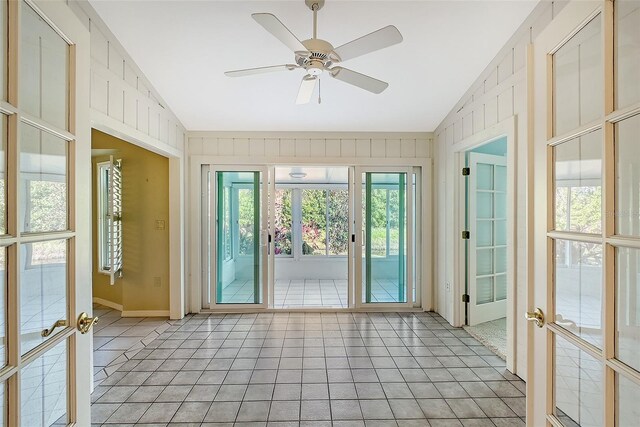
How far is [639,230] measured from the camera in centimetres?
91

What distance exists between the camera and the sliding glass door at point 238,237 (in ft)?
13.9

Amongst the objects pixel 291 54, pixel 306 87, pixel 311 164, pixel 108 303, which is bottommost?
pixel 108 303

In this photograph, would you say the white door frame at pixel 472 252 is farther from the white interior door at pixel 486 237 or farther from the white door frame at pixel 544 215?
the white door frame at pixel 544 215

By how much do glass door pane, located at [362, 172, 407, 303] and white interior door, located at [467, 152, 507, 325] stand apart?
0.89 m

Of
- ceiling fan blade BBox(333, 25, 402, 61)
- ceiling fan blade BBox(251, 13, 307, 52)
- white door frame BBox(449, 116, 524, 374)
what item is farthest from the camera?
white door frame BBox(449, 116, 524, 374)

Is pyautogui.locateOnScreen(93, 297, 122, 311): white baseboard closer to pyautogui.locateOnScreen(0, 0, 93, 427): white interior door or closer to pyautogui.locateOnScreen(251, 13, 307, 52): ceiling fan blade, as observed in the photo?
pyautogui.locateOnScreen(0, 0, 93, 427): white interior door

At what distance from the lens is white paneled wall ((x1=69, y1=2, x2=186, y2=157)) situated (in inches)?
91.4

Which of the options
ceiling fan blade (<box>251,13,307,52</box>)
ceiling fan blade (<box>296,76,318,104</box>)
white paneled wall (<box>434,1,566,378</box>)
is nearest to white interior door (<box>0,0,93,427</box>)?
ceiling fan blade (<box>251,13,307,52</box>)

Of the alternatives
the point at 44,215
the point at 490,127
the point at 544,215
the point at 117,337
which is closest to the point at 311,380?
the point at 544,215

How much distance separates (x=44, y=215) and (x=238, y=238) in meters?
3.27

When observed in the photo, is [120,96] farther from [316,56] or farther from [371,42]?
[371,42]

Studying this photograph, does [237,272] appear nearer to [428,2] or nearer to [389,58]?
[389,58]

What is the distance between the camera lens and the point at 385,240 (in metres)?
4.36

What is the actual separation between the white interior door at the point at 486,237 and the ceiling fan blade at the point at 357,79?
180 cm
